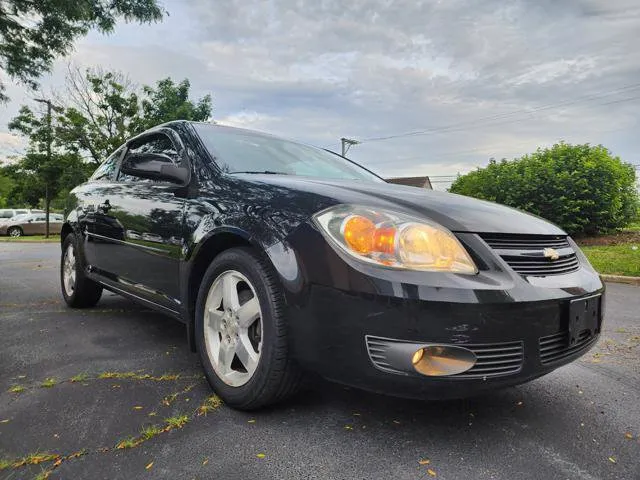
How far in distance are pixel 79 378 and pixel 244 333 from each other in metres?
1.04

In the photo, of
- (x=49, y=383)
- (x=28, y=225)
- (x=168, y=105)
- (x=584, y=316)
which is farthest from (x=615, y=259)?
(x=28, y=225)

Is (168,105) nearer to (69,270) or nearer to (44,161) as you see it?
(44,161)

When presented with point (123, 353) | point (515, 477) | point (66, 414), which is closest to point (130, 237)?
point (123, 353)

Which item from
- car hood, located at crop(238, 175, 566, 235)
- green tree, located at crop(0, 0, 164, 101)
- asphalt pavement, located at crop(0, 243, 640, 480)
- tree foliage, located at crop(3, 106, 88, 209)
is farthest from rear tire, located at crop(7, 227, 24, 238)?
car hood, located at crop(238, 175, 566, 235)

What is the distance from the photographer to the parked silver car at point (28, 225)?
23.9m

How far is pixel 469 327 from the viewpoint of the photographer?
5.38 feet

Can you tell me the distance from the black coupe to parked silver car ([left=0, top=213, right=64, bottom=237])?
984 inches

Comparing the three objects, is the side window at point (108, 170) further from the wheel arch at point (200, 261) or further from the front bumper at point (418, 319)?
the front bumper at point (418, 319)

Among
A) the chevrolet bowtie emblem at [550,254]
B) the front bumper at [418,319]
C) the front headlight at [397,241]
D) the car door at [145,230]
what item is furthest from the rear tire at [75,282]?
the chevrolet bowtie emblem at [550,254]

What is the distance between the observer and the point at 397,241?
174cm

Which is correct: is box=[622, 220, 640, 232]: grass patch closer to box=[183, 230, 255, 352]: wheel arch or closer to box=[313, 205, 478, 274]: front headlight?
box=[313, 205, 478, 274]: front headlight

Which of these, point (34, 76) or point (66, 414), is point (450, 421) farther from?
point (34, 76)

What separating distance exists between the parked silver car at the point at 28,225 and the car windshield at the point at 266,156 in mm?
24258

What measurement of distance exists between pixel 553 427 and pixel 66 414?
210 cm
